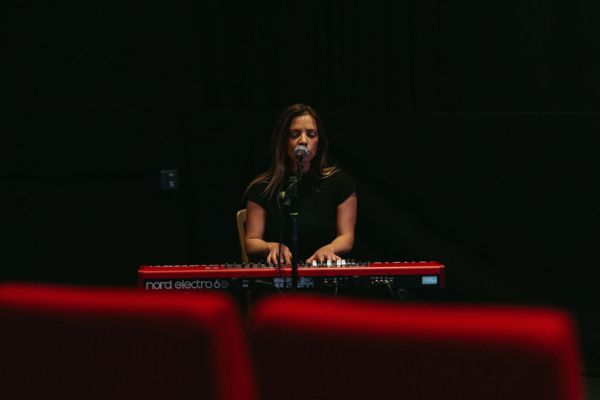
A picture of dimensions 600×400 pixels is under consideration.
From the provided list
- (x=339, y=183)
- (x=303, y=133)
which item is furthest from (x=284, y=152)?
(x=339, y=183)

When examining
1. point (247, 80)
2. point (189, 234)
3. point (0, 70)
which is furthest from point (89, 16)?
point (189, 234)

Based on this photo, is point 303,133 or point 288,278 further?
point 303,133

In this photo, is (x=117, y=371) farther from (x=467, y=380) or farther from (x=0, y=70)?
(x=0, y=70)

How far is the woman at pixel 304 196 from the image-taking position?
4.20 meters

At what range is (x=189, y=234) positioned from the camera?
511cm

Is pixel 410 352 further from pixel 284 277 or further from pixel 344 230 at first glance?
pixel 344 230

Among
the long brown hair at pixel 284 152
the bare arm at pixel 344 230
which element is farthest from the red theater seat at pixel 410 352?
the long brown hair at pixel 284 152

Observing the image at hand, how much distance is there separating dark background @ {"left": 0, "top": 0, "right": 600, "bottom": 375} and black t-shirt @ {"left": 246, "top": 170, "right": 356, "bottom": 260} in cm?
69

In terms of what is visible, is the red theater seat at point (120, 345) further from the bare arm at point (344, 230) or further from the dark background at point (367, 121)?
the dark background at point (367, 121)

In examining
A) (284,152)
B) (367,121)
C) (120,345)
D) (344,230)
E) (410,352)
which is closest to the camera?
(410,352)

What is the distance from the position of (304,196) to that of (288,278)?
746 mm

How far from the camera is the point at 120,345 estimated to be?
3.71ft

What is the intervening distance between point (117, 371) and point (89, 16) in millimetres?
4226

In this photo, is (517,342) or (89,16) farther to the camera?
(89,16)
